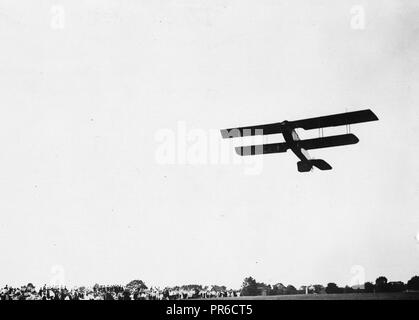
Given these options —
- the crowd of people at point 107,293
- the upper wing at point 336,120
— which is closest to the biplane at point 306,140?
the upper wing at point 336,120

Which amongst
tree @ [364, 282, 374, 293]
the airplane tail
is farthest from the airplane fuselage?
tree @ [364, 282, 374, 293]

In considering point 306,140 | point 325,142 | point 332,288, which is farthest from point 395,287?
point 306,140

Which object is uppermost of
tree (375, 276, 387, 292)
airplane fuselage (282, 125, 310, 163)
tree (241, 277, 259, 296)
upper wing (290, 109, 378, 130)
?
upper wing (290, 109, 378, 130)

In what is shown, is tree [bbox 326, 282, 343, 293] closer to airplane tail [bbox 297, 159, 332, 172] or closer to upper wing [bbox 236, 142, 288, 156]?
airplane tail [bbox 297, 159, 332, 172]

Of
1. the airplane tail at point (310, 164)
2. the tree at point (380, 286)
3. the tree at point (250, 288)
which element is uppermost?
the airplane tail at point (310, 164)

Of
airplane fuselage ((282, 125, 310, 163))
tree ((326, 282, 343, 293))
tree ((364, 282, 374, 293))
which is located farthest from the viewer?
tree ((364, 282, 374, 293))

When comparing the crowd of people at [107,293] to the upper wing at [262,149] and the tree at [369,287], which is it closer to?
the upper wing at [262,149]
